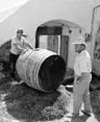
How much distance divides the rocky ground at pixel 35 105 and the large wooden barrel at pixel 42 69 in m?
0.25

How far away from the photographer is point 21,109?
480cm

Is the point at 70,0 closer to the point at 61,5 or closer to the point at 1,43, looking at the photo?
the point at 61,5

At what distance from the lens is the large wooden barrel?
16.9 feet

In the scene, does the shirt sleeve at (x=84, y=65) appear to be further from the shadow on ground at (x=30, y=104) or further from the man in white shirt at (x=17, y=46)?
the man in white shirt at (x=17, y=46)

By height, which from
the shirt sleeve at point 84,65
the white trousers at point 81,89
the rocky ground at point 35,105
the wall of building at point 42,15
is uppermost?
the wall of building at point 42,15

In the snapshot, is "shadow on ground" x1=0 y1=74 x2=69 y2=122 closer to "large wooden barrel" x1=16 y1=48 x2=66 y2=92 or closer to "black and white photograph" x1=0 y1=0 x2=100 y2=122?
"black and white photograph" x1=0 y1=0 x2=100 y2=122

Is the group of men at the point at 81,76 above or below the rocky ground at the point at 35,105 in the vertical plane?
above

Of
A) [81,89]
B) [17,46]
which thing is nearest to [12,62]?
[17,46]

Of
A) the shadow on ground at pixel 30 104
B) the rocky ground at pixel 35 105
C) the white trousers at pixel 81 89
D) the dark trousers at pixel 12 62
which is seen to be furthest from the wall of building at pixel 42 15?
the white trousers at pixel 81 89

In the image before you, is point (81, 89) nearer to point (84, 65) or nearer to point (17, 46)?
point (84, 65)

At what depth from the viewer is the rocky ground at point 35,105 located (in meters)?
4.55

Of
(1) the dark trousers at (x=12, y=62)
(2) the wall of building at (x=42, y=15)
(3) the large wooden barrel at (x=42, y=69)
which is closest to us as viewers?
(3) the large wooden barrel at (x=42, y=69)

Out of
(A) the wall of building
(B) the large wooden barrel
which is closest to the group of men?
(B) the large wooden barrel

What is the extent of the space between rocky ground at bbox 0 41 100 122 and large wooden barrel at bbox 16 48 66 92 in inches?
9.7
